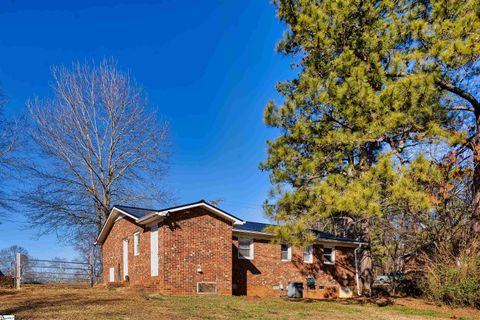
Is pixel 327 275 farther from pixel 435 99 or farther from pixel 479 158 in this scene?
pixel 435 99

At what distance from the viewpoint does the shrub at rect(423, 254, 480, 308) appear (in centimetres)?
1298

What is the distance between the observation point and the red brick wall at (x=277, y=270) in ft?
59.2

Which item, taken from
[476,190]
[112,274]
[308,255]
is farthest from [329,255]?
[112,274]

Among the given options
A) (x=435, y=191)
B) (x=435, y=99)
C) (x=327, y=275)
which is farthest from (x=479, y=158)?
(x=327, y=275)

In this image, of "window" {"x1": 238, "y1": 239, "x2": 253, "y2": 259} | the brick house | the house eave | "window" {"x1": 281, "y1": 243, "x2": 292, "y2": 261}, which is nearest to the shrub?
the brick house

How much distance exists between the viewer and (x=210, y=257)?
16266 millimetres

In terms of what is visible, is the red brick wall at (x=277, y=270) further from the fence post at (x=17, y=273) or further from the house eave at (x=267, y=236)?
the fence post at (x=17, y=273)

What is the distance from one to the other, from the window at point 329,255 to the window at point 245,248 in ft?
15.7

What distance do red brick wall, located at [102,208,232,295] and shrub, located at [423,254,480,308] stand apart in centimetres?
757

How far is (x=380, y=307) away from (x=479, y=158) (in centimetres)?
628

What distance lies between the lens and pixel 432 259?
49.5ft

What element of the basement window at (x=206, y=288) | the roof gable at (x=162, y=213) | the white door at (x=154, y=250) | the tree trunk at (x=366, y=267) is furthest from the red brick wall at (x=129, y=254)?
the tree trunk at (x=366, y=267)

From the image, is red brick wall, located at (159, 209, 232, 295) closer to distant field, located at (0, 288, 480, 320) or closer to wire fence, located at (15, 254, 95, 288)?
distant field, located at (0, 288, 480, 320)

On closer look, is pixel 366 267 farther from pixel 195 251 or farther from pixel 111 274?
pixel 111 274
